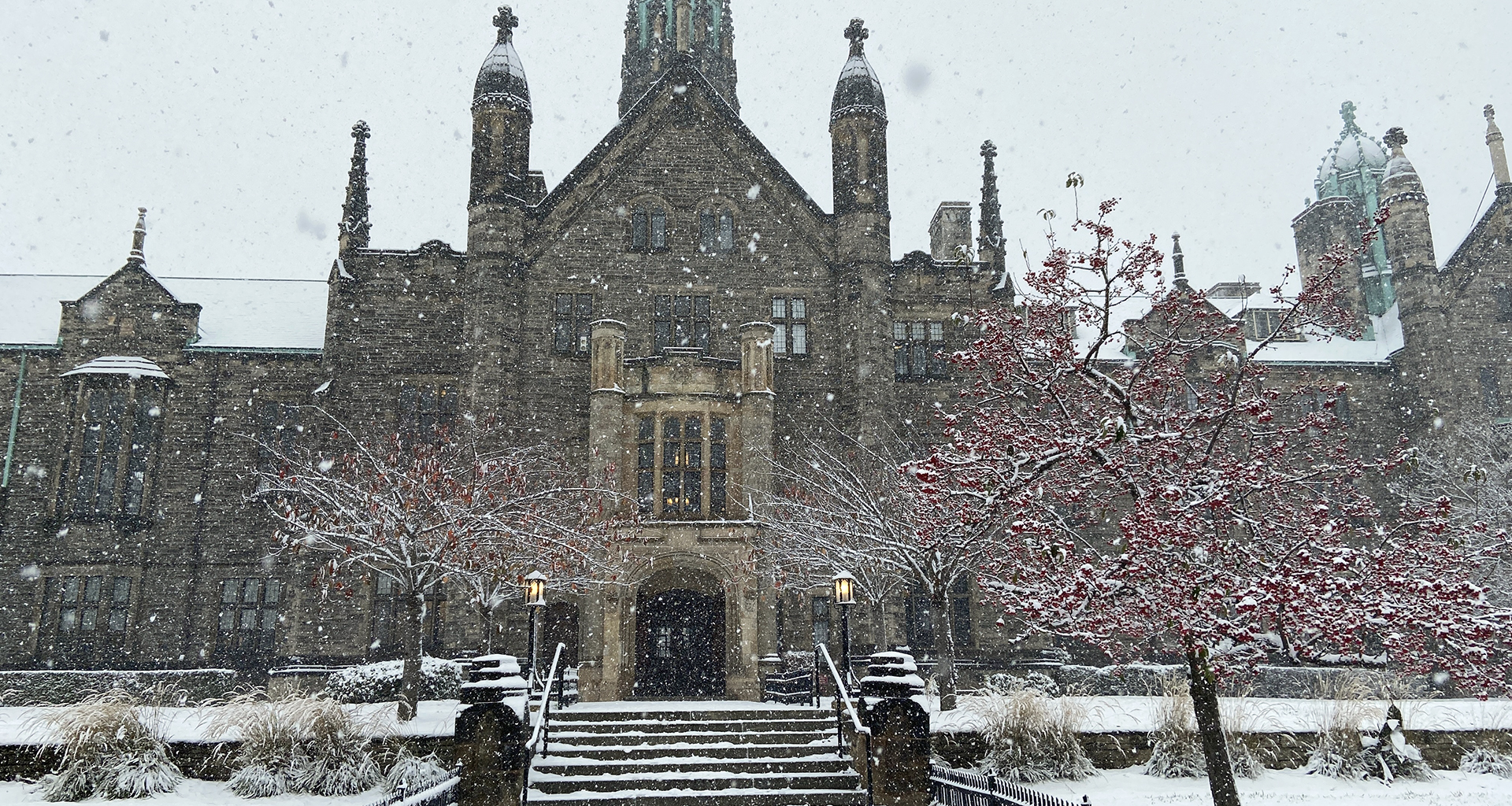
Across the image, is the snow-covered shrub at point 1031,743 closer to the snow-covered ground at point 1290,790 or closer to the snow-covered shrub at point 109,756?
the snow-covered ground at point 1290,790

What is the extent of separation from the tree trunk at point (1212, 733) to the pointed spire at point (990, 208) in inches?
723

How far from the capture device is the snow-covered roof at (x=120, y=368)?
88.5 feet

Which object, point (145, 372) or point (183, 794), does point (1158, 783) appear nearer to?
point (183, 794)

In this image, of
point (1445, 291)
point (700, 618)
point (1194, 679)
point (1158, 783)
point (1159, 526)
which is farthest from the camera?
point (1445, 291)

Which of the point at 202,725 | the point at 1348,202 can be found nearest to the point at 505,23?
the point at 202,725

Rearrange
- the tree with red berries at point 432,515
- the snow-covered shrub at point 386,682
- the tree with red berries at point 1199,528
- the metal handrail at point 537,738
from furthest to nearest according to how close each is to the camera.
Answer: the snow-covered shrub at point 386,682 < the tree with red berries at point 432,515 < the metal handrail at point 537,738 < the tree with red berries at point 1199,528

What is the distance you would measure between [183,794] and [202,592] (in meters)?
14.5

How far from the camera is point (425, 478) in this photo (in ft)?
60.5

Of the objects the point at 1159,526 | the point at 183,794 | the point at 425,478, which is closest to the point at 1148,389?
→ the point at 1159,526

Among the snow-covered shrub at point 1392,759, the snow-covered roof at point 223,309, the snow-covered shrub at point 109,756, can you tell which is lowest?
the snow-covered shrub at point 1392,759

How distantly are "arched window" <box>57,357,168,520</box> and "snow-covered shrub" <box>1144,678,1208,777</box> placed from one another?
82.6 feet

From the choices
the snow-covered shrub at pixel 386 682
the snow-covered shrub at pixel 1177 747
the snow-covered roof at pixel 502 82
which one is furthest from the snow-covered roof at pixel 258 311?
the snow-covered shrub at pixel 1177 747

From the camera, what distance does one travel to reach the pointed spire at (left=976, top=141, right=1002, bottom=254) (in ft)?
93.6

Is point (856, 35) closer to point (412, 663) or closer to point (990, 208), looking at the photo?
point (990, 208)
